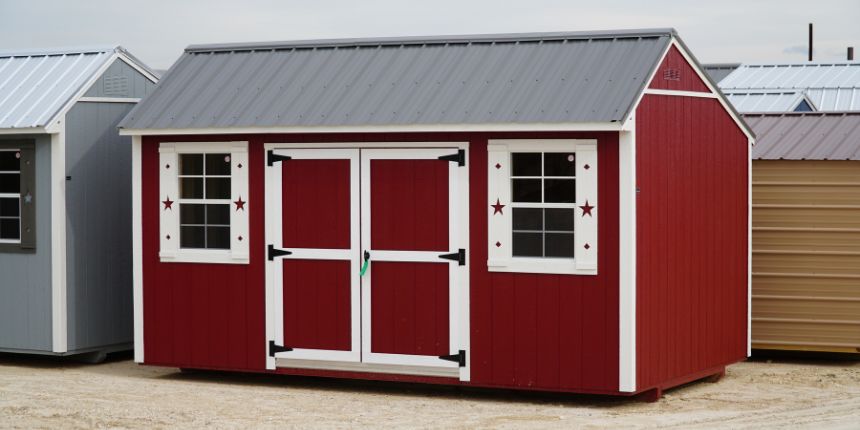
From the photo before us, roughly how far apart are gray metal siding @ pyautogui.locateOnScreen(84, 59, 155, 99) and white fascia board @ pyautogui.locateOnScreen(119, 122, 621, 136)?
1644mm

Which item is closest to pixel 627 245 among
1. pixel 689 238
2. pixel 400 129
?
pixel 689 238

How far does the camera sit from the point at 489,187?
1194cm

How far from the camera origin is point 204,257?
13.1 metres

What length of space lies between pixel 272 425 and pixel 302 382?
2.41 metres

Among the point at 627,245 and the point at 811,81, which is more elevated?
the point at 811,81

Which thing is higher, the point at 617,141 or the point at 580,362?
the point at 617,141

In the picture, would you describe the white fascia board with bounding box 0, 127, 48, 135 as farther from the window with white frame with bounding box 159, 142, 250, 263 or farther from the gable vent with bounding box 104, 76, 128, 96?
the window with white frame with bounding box 159, 142, 250, 263

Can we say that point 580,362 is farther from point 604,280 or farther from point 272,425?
point 272,425

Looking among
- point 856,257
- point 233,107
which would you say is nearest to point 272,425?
point 233,107

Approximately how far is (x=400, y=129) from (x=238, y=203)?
6.02 feet

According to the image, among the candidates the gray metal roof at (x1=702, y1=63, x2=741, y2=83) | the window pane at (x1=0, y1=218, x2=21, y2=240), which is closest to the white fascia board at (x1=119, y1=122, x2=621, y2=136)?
the window pane at (x1=0, y1=218, x2=21, y2=240)

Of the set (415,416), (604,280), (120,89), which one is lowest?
(415,416)

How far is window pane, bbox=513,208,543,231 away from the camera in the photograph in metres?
11.8

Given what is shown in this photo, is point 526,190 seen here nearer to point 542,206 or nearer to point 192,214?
point 542,206
